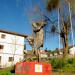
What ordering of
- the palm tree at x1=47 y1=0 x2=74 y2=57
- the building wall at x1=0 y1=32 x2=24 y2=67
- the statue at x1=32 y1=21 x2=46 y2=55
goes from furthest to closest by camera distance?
the building wall at x1=0 y1=32 x2=24 y2=67 < the palm tree at x1=47 y1=0 x2=74 y2=57 < the statue at x1=32 y1=21 x2=46 y2=55

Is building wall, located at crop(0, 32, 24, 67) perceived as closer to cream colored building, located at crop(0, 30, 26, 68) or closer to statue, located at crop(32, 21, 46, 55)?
cream colored building, located at crop(0, 30, 26, 68)

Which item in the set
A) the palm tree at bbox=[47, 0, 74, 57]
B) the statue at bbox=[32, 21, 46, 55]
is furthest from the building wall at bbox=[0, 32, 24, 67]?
the statue at bbox=[32, 21, 46, 55]

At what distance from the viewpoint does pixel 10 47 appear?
153 feet

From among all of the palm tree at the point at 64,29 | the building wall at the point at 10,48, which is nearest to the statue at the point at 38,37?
the palm tree at the point at 64,29

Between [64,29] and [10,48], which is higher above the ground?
[64,29]

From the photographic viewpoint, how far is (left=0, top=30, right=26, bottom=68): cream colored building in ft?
146

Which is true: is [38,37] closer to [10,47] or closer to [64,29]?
[64,29]

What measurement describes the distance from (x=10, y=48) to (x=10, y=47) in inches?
8.6

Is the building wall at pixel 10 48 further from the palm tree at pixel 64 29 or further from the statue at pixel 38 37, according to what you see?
the statue at pixel 38 37

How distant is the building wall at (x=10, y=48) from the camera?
4438 centimetres

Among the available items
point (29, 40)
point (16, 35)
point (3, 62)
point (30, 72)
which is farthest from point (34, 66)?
point (16, 35)

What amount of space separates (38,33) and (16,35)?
36.5m

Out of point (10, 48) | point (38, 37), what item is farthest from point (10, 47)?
point (38, 37)

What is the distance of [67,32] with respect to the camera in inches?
1062
